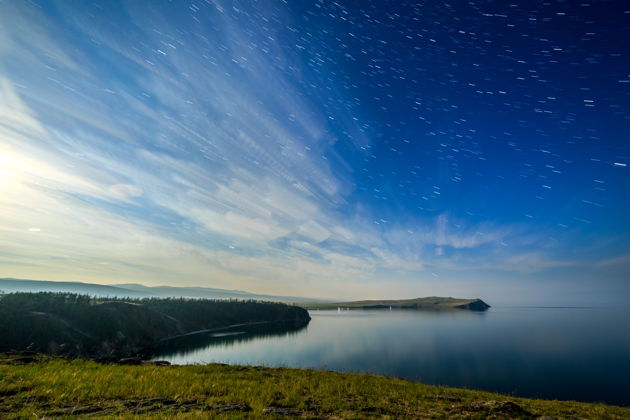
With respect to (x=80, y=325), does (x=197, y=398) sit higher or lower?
higher

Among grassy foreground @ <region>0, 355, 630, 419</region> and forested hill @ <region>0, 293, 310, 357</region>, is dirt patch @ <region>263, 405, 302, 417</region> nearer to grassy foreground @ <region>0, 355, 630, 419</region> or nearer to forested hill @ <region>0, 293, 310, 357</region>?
grassy foreground @ <region>0, 355, 630, 419</region>

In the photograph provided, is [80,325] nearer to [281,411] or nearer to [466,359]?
[281,411]

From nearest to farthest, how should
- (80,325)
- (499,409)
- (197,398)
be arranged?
(197,398) → (499,409) → (80,325)

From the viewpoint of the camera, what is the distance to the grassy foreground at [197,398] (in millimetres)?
9156

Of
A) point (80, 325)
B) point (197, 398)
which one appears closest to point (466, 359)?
point (197, 398)

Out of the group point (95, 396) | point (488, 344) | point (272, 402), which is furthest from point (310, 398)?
point (488, 344)

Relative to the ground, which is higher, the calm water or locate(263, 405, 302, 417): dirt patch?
locate(263, 405, 302, 417): dirt patch

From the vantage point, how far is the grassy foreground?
916 cm

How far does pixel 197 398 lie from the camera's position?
11.1m

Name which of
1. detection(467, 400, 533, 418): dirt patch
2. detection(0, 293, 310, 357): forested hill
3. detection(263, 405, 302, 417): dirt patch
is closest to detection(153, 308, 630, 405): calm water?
detection(0, 293, 310, 357): forested hill

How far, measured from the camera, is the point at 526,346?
263 ft

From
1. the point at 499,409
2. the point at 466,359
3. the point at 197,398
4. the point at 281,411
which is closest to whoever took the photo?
the point at 281,411

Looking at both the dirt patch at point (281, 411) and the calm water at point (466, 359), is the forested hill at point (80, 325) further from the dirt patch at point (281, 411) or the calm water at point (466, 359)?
the dirt patch at point (281, 411)

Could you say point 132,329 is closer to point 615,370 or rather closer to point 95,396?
point 95,396
